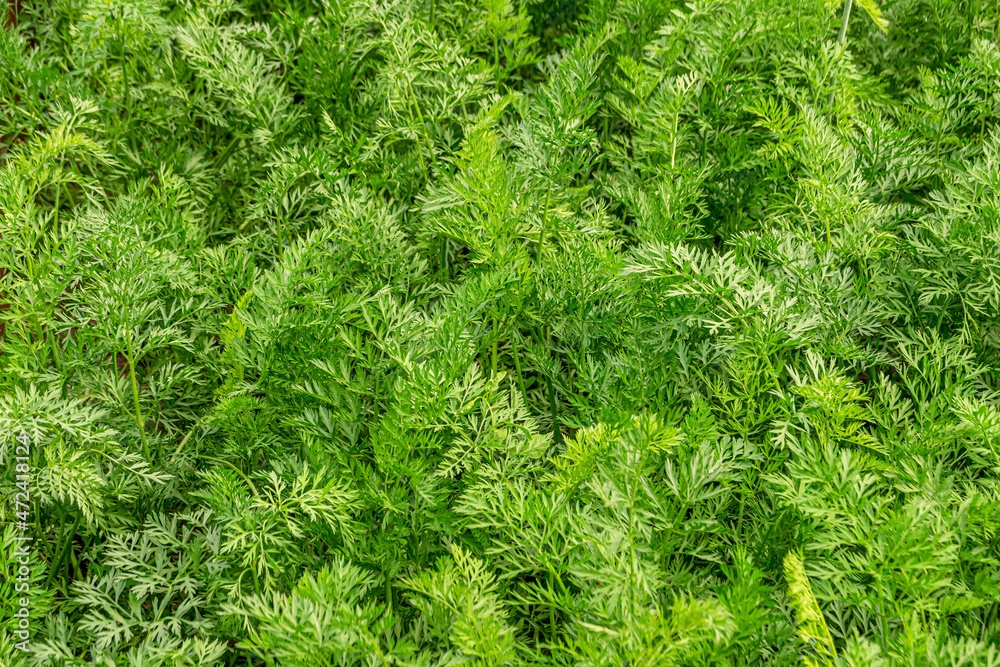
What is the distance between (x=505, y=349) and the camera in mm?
1504

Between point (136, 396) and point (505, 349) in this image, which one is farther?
point (505, 349)

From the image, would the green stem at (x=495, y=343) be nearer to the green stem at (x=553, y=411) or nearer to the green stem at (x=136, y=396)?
the green stem at (x=553, y=411)

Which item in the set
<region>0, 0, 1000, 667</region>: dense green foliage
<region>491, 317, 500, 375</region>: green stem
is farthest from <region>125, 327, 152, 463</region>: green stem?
<region>491, 317, 500, 375</region>: green stem

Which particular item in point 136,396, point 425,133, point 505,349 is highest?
point 425,133

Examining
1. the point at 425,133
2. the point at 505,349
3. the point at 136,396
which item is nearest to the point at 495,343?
the point at 505,349

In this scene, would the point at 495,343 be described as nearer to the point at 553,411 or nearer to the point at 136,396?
the point at 553,411

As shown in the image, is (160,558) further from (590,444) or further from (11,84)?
(11,84)

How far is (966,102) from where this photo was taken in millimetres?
1539

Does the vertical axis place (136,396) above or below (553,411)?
below

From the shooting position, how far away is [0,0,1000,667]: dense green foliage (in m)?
1.06

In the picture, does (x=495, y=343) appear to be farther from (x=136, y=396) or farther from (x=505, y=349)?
(x=136, y=396)

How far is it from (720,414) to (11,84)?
60.8 inches

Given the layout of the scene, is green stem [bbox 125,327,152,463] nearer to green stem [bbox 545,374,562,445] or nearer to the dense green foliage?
the dense green foliage

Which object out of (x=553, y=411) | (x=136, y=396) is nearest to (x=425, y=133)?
(x=553, y=411)
